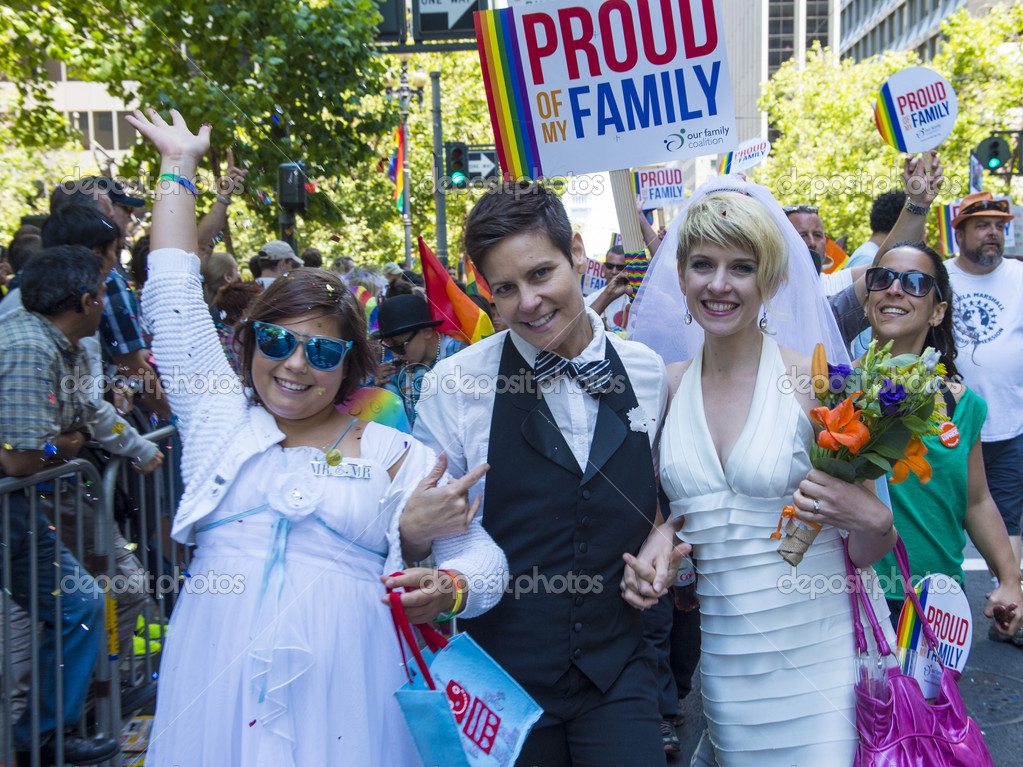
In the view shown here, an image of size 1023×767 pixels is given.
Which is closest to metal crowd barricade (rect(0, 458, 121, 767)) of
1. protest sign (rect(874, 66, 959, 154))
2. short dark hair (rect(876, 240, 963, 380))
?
short dark hair (rect(876, 240, 963, 380))

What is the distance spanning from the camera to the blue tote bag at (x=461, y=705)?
80.0 inches

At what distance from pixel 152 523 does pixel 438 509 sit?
2790 mm

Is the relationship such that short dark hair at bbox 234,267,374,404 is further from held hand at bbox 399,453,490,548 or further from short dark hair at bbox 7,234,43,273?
short dark hair at bbox 7,234,43,273

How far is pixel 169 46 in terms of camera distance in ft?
30.4

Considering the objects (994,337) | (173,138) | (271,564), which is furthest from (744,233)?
(994,337)

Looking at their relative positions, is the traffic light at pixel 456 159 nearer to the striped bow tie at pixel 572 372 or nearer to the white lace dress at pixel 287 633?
the striped bow tie at pixel 572 372

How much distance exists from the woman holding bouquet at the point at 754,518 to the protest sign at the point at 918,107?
465 cm

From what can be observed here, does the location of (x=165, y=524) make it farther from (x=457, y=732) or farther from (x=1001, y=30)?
(x=1001, y=30)

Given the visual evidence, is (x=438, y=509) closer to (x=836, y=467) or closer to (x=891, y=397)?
(x=836, y=467)

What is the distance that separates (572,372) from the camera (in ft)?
8.07

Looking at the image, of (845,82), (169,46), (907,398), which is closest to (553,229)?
(907,398)

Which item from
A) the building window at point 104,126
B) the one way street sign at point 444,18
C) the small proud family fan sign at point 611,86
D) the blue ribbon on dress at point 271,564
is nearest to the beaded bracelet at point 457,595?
the blue ribbon on dress at point 271,564

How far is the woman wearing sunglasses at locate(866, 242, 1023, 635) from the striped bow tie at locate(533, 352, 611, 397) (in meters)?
1.20

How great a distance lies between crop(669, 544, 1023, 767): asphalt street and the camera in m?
3.98
